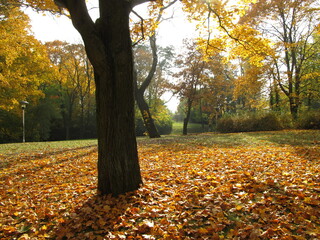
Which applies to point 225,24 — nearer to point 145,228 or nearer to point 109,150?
point 109,150

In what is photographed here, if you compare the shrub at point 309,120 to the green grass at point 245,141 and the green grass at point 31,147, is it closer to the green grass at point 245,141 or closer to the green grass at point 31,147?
the green grass at point 245,141

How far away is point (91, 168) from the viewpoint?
604cm

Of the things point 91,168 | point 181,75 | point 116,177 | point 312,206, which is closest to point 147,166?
point 91,168

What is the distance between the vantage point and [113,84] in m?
3.58

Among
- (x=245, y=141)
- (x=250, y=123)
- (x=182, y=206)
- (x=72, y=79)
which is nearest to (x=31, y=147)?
(x=245, y=141)

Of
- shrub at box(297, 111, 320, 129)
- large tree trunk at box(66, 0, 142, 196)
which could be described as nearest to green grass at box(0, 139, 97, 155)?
→ large tree trunk at box(66, 0, 142, 196)

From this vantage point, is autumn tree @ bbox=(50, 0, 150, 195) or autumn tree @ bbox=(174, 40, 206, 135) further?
autumn tree @ bbox=(174, 40, 206, 135)

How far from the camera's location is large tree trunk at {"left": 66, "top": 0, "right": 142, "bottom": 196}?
11.4 feet

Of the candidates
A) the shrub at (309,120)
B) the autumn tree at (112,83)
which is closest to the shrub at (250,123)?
the shrub at (309,120)

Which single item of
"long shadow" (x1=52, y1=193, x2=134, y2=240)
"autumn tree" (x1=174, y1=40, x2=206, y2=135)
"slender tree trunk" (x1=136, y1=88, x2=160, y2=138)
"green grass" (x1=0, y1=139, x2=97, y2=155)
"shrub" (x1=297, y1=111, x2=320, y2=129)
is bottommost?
"long shadow" (x1=52, y1=193, x2=134, y2=240)

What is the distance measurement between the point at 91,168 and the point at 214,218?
4134mm

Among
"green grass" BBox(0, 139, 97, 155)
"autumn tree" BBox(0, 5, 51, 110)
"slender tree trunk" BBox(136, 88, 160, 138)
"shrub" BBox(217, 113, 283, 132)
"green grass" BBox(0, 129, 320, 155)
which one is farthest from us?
"slender tree trunk" BBox(136, 88, 160, 138)

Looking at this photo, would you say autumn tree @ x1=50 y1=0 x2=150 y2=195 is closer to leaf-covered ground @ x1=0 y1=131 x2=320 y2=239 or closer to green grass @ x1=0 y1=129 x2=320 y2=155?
leaf-covered ground @ x1=0 y1=131 x2=320 y2=239

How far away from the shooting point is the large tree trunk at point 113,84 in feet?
11.4
